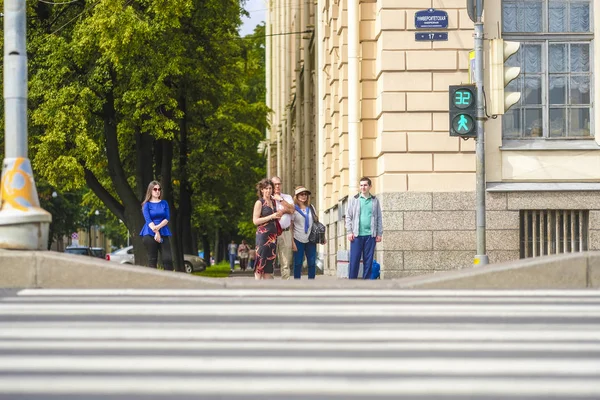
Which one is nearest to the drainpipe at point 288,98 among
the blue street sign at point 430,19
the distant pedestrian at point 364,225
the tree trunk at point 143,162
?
the tree trunk at point 143,162

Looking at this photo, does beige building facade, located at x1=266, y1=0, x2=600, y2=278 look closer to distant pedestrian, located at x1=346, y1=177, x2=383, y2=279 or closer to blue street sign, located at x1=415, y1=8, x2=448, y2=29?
blue street sign, located at x1=415, y1=8, x2=448, y2=29

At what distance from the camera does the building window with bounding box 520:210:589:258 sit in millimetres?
19594

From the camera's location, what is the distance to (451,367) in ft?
19.8

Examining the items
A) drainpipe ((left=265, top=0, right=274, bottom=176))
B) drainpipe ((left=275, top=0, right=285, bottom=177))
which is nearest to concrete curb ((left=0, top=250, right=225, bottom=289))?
drainpipe ((left=275, top=0, right=285, bottom=177))

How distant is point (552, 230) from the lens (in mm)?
19750

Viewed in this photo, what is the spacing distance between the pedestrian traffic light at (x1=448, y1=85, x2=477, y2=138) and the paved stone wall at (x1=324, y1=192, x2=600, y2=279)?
530cm

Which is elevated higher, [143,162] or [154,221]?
[143,162]

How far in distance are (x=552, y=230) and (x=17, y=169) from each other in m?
11.2

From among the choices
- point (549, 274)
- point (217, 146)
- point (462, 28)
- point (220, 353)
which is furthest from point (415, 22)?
point (217, 146)

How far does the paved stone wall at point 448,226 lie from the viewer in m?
19.3

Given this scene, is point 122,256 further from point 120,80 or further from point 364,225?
point 364,225

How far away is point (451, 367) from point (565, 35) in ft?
48.9

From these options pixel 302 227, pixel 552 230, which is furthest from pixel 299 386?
pixel 552 230

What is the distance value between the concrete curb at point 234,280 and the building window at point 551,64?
982 centimetres
